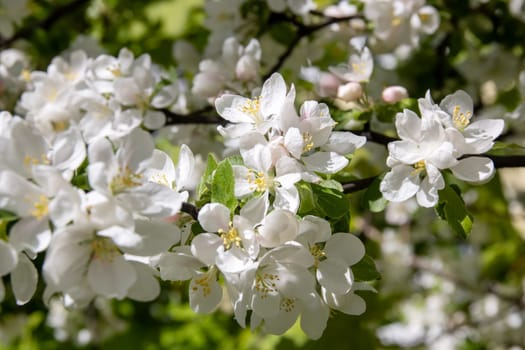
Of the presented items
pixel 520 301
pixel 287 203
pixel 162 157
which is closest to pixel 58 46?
pixel 162 157

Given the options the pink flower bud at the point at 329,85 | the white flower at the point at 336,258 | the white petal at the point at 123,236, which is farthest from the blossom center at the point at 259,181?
the pink flower bud at the point at 329,85

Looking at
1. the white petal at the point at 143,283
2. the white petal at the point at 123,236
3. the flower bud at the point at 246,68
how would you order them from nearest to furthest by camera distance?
the white petal at the point at 123,236 < the white petal at the point at 143,283 < the flower bud at the point at 246,68

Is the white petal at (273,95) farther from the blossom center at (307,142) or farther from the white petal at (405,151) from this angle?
the white petal at (405,151)

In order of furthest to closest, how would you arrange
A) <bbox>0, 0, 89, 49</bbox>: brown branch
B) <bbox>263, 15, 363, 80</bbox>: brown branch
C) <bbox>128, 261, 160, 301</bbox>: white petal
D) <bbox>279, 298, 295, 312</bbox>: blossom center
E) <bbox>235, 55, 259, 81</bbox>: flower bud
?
1. <bbox>0, 0, 89, 49</bbox>: brown branch
2. <bbox>263, 15, 363, 80</bbox>: brown branch
3. <bbox>235, 55, 259, 81</bbox>: flower bud
4. <bbox>279, 298, 295, 312</bbox>: blossom center
5. <bbox>128, 261, 160, 301</bbox>: white petal

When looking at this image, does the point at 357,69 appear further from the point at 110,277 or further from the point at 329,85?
the point at 110,277

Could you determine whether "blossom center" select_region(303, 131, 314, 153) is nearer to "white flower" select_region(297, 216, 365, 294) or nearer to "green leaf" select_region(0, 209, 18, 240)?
"white flower" select_region(297, 216, 365, 294)

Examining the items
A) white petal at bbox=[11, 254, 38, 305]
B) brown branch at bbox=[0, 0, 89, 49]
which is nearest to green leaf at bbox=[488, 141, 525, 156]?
white petal at bbox=[11, 254, 38, 305]
